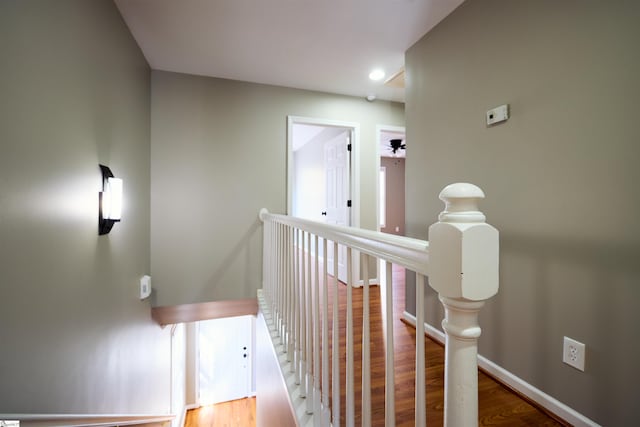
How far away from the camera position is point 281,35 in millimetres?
2207

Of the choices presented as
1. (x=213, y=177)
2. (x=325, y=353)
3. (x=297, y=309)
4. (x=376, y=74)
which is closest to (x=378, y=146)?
(x=376, y=74)

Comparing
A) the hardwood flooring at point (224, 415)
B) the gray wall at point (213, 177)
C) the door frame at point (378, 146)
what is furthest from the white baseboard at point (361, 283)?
the hardwood flooring at point (224, 415)

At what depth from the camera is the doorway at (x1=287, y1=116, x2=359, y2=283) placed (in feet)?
10.9

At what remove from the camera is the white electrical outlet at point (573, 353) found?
125cm

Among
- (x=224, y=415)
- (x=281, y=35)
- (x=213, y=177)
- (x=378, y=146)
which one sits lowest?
(x=224, y=415)

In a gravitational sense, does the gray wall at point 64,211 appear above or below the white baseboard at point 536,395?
above

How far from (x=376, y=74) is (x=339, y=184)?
1.47 metres

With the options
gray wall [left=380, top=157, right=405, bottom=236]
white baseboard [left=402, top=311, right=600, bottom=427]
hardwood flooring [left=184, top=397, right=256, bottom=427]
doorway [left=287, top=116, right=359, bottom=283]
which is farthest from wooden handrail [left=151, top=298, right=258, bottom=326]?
gray wall [left=380, top=157, right=405, bottom=236]

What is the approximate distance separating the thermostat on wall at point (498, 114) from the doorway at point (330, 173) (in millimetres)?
1303

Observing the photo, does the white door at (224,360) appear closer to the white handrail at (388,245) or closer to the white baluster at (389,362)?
the white handrail at (388,245)

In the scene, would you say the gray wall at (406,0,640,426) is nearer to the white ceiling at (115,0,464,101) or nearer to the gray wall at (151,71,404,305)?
the white ceiling at (115,0,464,101)

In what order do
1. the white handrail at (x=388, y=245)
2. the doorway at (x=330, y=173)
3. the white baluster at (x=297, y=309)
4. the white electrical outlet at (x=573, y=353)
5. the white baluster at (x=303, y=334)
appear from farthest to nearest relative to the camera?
the doorway at (x=330, y=173) → the white baluster at (x=297, y=309) → the white baluster at (x=303, y=334) → the white electrical outlet at (x=573, y=353) → the white handrail at (x=388, y=245)

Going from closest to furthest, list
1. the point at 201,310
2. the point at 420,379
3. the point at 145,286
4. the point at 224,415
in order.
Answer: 1. the point at 420,379
2. the point at 145,286
3. the point at 201,310
4. the point at 224,415

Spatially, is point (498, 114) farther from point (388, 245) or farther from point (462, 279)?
point (462, 279)
